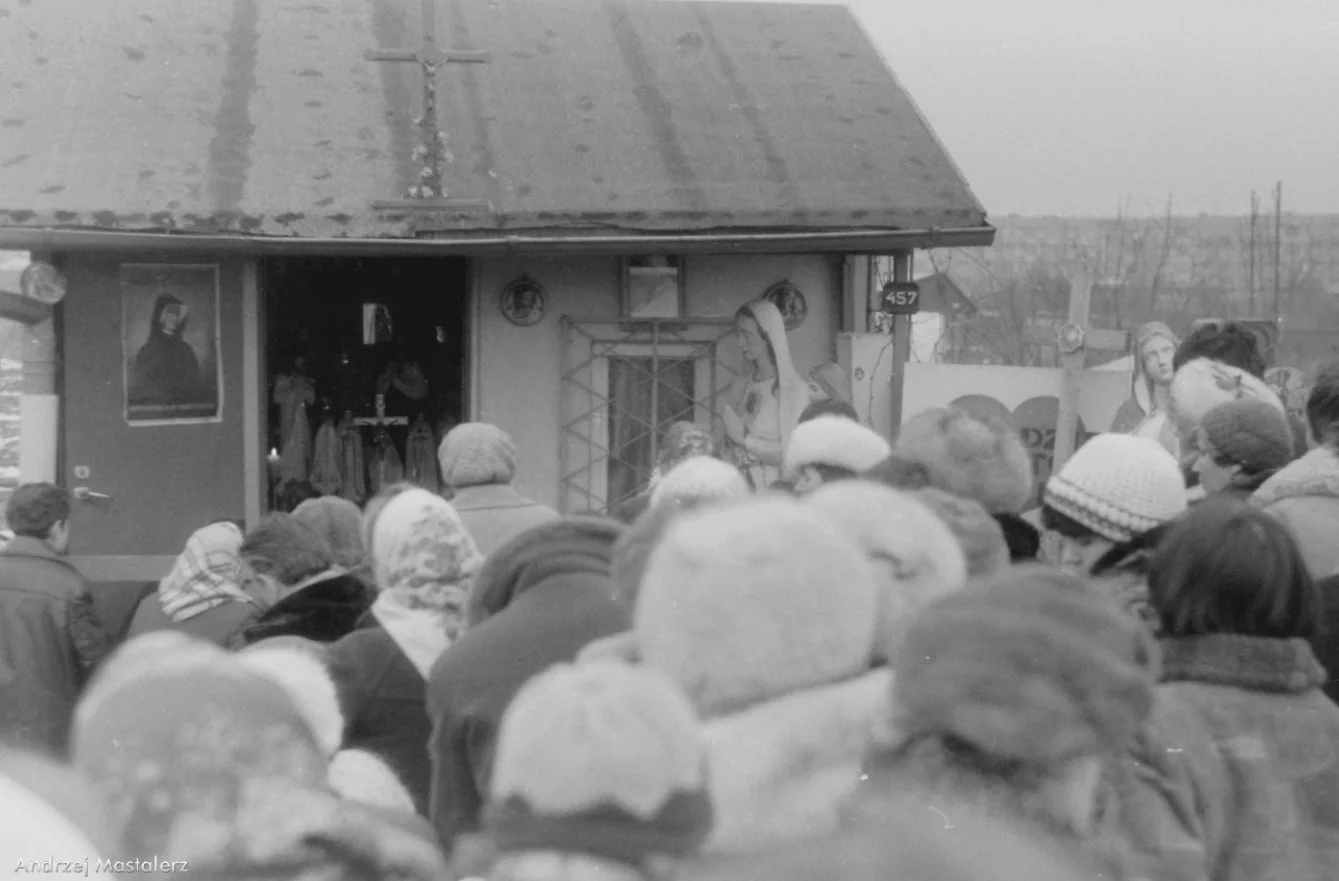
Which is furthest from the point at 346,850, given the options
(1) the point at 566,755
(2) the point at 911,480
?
(2) the point at 911,480

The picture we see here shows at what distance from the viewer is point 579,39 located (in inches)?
409

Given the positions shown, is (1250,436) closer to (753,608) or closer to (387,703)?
(387,703)

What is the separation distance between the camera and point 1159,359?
6.54m

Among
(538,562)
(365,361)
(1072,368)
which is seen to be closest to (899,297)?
(1072,368)

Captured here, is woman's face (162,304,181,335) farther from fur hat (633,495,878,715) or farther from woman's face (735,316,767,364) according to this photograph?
fur hat (633,495,878,715)

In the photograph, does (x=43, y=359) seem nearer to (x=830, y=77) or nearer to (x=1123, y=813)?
(x=830, y=77)

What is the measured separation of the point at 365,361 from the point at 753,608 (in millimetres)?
11231

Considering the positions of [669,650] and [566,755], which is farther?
[669,650]

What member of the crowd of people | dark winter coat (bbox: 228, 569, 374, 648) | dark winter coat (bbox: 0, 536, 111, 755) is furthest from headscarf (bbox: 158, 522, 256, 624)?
the crowd of people

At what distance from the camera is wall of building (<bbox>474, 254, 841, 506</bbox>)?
9.09 metres

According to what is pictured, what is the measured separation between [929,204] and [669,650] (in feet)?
23.4

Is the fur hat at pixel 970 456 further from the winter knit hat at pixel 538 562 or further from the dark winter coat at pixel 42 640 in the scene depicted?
the dark winter coat at pixel 42 640

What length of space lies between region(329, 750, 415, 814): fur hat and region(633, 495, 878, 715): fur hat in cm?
55

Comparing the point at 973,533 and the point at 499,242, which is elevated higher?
the point at 499,242
